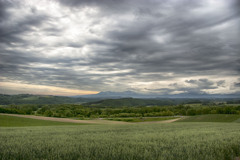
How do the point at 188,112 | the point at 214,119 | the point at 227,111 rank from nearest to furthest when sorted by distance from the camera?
the point at 214,119
the point at 227,111
the point at 188,112

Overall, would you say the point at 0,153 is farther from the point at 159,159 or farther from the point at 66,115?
the point at 66,115

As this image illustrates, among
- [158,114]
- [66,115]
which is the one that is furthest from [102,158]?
[158,114]

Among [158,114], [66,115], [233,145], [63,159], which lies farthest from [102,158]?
[158,114]

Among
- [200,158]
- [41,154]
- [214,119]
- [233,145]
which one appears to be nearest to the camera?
[200,158]

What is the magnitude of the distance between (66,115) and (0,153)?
119812mm

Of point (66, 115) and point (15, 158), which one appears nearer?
point (15, 158)

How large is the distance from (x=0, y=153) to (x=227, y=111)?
138188mm

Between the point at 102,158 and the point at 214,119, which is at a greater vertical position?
the point at 102,158

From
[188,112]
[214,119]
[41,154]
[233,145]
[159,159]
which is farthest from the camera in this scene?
[188,112]

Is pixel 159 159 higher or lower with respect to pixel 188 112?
higher

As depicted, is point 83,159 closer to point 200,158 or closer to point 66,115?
point 200,158

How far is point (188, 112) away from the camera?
129875 millimetres

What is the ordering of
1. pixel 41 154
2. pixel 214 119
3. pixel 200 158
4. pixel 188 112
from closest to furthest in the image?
1. pixel 200 158
2. pixel 41 154
3. pixel 214 119
4. pixel 188 112

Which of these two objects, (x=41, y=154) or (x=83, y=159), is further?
(x=41, y=154)
